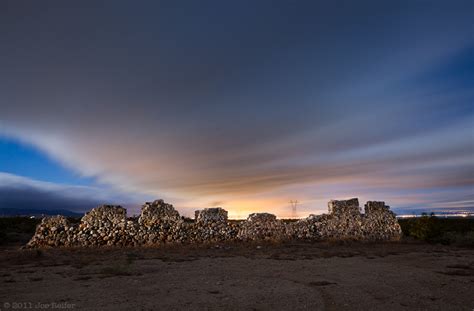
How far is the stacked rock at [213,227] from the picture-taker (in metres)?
21.5

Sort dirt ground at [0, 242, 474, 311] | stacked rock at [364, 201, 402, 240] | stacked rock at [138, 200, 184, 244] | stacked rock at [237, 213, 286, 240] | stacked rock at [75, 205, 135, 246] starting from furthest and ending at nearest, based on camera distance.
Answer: stacked rock at [364, 201, 402, 240]
stacked rock at [237, 213, 286, 240]
stacked rock at [138, 200, 184, 244]
stacked rock at [75, 205, 135, 246]
dirt ground at [0, 242, 474, 311]

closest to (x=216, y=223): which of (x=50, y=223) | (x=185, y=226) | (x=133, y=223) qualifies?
(x=185, y=226)

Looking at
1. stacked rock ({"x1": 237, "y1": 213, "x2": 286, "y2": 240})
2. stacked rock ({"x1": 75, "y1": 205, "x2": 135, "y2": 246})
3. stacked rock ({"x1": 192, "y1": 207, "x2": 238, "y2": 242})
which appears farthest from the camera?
stacked rock ({"x1": 237, "y1": 213, "x2": 286, "y2": 240})

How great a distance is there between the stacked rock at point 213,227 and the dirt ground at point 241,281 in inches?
212

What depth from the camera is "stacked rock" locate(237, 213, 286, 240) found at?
864 inches

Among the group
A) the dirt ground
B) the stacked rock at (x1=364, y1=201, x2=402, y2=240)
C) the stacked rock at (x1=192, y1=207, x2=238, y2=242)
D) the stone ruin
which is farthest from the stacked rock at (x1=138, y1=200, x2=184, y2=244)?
the stacked rock at (x1=364, y1=201, x2=402, y2=240)

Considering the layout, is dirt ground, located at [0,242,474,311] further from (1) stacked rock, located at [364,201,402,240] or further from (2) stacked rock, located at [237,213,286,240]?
(1) stacked rock, located at [364,201,402,240]

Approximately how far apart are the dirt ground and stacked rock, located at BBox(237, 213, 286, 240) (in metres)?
5.81

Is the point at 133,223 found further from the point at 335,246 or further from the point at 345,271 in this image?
the point at 345,271

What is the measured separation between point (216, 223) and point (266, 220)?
320 centimetres

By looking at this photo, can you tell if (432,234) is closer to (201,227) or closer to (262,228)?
(262,228)

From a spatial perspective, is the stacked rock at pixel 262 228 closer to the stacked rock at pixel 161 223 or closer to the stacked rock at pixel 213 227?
the stacked rock at pixel 213 227

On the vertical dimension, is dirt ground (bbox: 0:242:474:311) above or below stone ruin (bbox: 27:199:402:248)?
below

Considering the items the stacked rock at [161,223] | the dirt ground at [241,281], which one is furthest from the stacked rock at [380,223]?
the stacked rock at [161,223]
